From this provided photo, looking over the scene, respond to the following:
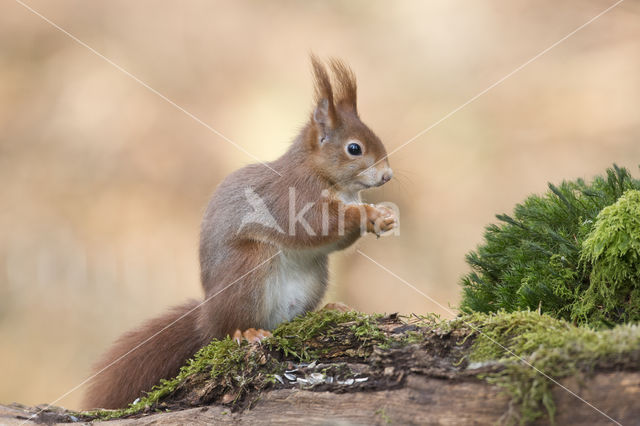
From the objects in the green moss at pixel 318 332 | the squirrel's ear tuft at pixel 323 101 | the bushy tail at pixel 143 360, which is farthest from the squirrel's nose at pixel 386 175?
the bushy tail at pixel 143 360

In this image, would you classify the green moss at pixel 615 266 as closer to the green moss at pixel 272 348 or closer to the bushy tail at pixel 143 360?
the green moss at pixel 272 348

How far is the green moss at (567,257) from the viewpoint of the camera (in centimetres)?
180

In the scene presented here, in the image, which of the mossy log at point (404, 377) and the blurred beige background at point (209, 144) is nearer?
the mossy log at point (404, 377)

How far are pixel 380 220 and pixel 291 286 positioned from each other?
15.1 inches

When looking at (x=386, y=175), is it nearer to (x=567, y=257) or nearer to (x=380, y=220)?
(x=380, y=220)

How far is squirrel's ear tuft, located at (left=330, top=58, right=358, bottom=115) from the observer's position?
2.42 m

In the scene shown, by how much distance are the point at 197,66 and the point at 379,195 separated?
187cm

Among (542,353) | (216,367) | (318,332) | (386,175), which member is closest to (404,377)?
(542,353)

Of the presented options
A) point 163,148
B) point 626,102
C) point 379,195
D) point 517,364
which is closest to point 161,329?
point 517,364

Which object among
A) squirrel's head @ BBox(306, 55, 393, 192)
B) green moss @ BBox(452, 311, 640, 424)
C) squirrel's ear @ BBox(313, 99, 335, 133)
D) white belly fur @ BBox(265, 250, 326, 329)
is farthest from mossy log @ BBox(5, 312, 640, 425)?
squirrel's ear @ BBox(313, 99, 335, 133)

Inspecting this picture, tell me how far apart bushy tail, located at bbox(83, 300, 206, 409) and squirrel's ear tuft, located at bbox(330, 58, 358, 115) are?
990mm

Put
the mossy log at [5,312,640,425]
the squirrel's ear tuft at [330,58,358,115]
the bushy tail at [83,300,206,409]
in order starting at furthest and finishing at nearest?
1. the squirrel's ear tuft at [330,58,358,115]
2. the bushy tail at [83,300,206,409]
3. the mossy log at [5,312,640,425]

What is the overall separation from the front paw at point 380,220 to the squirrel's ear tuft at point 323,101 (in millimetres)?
399

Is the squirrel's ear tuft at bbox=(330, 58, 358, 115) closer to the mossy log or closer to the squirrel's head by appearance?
the squirrel's head
